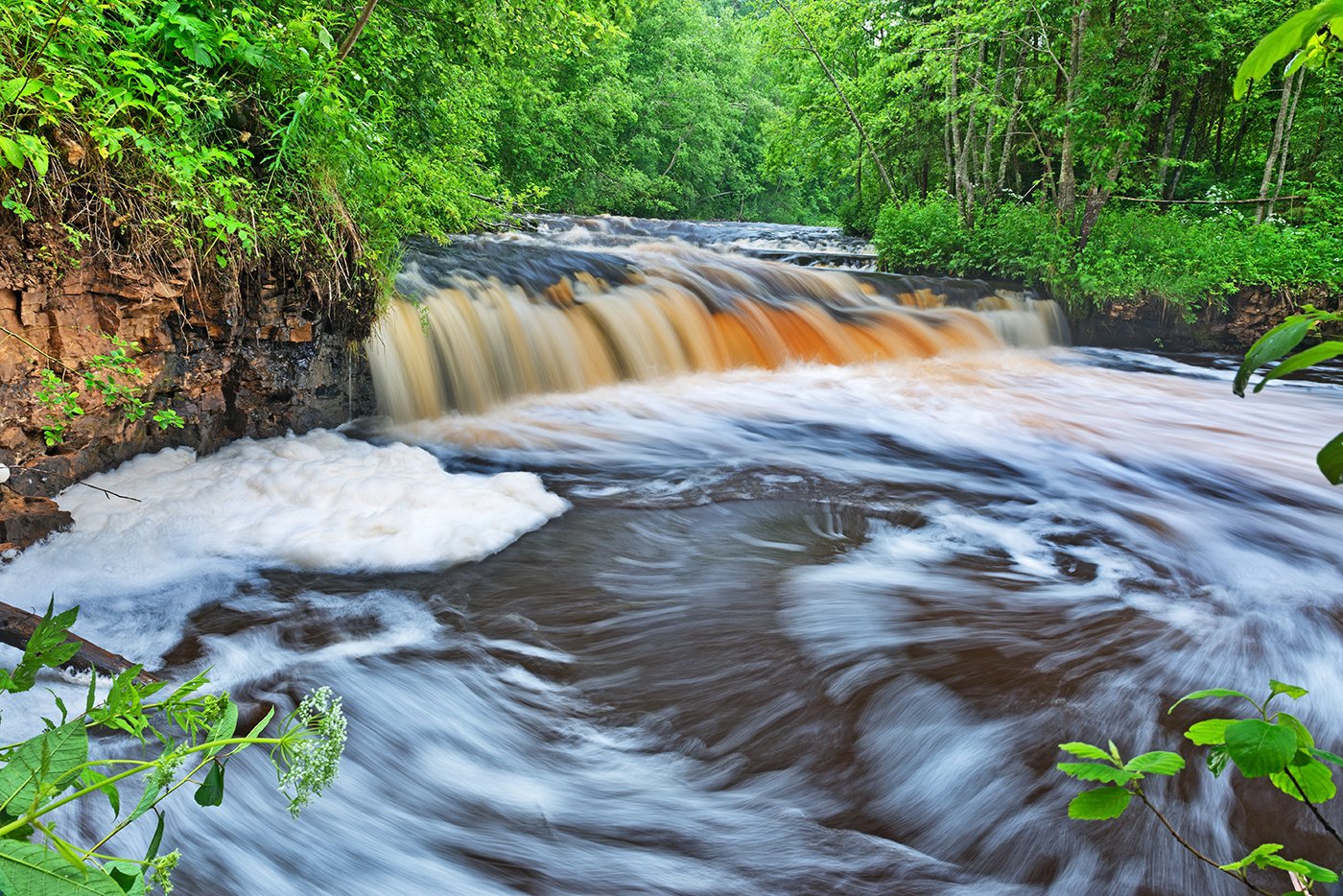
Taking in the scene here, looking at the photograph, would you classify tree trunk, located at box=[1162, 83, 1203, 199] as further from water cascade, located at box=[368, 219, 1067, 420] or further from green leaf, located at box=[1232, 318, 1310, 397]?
green leaf, located at box=[1232, 318, 1310, 397]

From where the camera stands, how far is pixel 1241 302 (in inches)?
400

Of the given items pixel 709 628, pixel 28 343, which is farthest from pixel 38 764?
pixel 28 343

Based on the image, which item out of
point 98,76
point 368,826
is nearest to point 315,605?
point 368,826

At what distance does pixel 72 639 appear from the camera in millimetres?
2254

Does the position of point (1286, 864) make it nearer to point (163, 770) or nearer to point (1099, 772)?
point (1099, 772)

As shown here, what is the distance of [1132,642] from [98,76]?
4437mm

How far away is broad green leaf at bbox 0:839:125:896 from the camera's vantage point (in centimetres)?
56

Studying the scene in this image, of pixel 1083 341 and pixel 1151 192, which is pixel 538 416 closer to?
pixel 1083 341

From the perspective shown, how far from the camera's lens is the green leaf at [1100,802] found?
0.87 m

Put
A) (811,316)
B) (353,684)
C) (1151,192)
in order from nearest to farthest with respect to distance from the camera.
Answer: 1. (353,684)
2. (811,316)
3. (1151,192)

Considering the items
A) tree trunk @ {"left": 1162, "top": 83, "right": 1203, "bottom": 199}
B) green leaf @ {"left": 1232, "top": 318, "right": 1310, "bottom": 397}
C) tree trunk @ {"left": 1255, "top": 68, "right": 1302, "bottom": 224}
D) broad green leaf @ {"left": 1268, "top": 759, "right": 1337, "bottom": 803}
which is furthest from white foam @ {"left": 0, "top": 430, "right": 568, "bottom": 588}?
tree trunk @ {"left": 1162, "top": 83, "right": 1203, "bottom": 199}

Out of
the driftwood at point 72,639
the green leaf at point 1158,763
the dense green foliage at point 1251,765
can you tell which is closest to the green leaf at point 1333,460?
the dense green foliage at point 1251,765

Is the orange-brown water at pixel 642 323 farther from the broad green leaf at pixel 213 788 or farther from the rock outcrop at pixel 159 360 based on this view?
the broad green leaf at pixel 213 788

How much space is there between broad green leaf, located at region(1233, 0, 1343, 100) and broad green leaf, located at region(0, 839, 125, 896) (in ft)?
3.27
